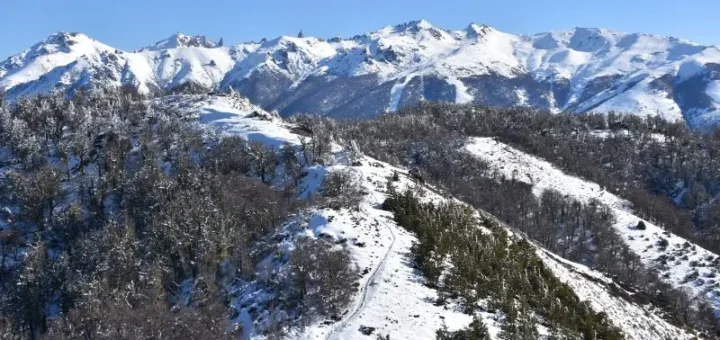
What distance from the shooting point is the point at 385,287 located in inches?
2124

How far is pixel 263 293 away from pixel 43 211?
73.1m

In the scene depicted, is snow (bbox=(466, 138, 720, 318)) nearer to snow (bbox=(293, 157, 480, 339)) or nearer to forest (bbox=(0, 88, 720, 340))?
forest (bbox=(0, 88, 720, 340))

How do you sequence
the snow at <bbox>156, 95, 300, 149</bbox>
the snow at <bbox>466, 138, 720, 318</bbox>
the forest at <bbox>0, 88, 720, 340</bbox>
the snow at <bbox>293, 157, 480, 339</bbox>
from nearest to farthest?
the snow at <bbox>293, 157, 480, 339</bbox>
the forest at <bbox>0, 88, 720, 340</bbox>
the snow at <bbox>466, 138, 720, 318</bbox>
the snow at <bbox>156, 95, 300, 149</bbox>

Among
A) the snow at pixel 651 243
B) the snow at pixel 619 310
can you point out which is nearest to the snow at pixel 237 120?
the snow at pixel 619 310

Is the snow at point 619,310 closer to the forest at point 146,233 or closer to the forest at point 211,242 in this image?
the forest at point 211,242

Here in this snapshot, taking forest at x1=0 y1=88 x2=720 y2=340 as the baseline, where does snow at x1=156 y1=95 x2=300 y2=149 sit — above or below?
above

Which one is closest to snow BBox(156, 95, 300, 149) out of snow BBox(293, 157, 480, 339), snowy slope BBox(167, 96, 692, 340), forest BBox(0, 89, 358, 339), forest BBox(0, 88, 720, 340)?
forest BBox(0, 88, 720, 340)

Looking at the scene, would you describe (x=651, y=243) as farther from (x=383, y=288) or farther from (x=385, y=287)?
(x=383, y=288)

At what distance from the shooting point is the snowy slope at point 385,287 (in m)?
47.8

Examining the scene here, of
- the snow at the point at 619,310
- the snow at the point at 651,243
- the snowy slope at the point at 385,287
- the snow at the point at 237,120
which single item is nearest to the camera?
the snowy slope at the point at 385,287

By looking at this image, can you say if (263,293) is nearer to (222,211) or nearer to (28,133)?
(222,211)

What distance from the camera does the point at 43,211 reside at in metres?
108

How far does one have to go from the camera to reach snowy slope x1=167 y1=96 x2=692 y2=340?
47750 millimetres

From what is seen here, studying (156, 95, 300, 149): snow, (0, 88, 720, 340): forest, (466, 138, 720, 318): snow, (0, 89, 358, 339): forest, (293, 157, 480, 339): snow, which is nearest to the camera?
(293, 157, 480, 339): snow
